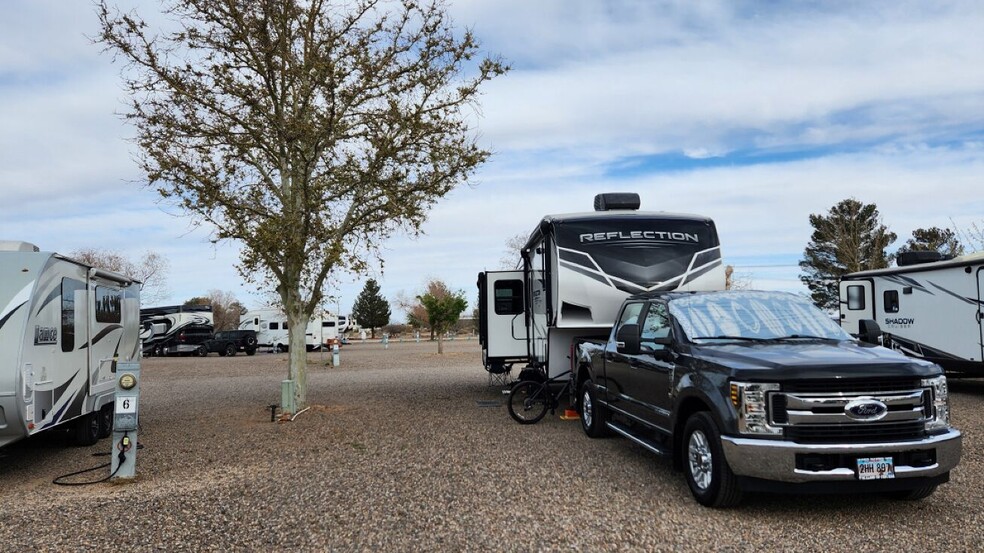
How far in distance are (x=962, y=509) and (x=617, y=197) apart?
21.0 ft

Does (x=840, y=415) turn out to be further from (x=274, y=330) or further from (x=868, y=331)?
(x=274, y=330)

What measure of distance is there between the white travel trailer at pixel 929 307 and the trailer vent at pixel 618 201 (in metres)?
6.40

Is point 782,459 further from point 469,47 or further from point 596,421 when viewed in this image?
point 469,47

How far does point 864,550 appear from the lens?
4.72 meters

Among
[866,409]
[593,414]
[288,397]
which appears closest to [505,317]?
[288,397]

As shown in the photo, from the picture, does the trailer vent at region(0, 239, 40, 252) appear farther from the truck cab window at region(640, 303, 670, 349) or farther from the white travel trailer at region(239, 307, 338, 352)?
the white travel trailer at region(239, 307, 338, 352)

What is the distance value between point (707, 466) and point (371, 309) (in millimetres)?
63045

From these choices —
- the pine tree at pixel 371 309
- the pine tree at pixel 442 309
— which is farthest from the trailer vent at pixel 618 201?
the pine tree at pixel 371 309

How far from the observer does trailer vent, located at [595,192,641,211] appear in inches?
428

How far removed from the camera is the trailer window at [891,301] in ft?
48.8

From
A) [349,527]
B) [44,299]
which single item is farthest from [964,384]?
[44,299]

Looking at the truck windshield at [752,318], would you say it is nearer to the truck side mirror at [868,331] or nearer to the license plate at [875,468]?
the truck side mirror at [868,331]

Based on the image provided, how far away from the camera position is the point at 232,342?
3688 centimetres

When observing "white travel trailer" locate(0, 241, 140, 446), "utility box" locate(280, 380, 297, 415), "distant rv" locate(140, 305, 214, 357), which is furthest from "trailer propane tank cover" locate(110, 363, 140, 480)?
"distant rv" locate(140, 305, 214, 357)
